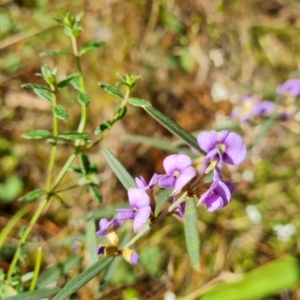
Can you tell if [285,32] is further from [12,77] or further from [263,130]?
[12,77]

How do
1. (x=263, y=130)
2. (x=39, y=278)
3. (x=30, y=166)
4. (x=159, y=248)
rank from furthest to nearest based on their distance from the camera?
1. (x=30, y=166)
2. (x=159, y=248)
3. (x=263, y=130)
4. (x=39, y=278)

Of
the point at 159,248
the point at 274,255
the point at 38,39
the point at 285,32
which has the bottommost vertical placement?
the point at 274,255

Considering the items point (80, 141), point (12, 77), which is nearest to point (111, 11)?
point (12, 77)

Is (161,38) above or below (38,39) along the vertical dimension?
below

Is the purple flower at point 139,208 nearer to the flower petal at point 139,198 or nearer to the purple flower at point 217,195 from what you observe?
the flower petal at point 139,198

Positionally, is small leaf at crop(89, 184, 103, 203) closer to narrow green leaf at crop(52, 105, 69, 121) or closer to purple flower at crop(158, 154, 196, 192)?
narrow green leaf at crop(52, 105, 69, 121)

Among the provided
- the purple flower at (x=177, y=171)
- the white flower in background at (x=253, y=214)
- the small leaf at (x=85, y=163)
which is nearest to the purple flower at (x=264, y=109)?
the white flower in background at (x=253, y=214)

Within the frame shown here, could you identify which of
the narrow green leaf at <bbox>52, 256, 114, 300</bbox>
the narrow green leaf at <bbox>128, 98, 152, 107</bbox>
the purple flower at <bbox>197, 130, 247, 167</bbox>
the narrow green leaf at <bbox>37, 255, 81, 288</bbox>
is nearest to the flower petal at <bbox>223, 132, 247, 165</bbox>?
the purple flower at <bbox>197, 130, 247, 167</bbox>

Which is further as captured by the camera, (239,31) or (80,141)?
(239,31)
